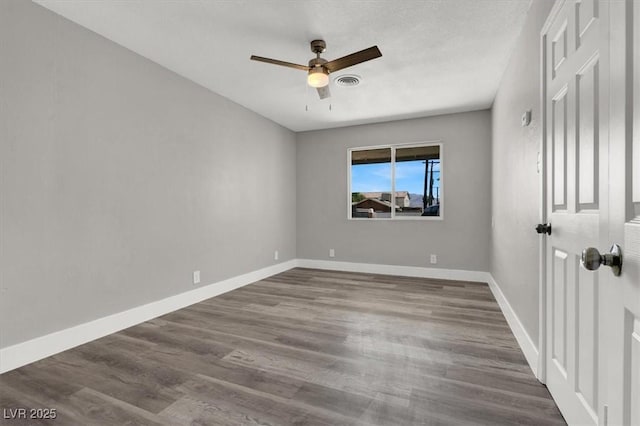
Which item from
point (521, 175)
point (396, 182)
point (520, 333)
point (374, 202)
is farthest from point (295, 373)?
point (396, 182)

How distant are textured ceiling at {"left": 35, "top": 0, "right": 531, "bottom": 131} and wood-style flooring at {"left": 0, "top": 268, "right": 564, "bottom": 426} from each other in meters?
2.52

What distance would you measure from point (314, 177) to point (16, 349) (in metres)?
4.35

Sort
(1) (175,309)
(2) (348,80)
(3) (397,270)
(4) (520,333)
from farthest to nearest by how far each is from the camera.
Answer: (3) (397,270), (2) (348,80), (1) (175,309), (4) (520,333)

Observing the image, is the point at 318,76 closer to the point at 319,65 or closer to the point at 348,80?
the point at 319,65

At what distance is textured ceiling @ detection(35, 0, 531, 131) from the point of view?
7.44ft

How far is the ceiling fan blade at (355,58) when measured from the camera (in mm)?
2332

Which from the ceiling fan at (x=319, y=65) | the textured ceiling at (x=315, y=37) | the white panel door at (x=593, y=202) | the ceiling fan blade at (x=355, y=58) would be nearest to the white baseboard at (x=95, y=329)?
the textured ceiling at (x=315, y=37)

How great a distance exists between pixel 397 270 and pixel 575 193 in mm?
3825

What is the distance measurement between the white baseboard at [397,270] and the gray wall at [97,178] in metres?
1.83

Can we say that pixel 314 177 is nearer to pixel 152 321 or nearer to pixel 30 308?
pixel 152 321

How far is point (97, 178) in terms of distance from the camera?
8.52 feet

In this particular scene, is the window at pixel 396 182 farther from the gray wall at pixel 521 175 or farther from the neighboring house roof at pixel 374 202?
the gray wall at pixel 521 175

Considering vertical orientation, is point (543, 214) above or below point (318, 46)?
below

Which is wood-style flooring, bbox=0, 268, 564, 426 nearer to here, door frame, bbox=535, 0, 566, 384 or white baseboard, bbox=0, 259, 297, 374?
white baseboard, bbox=0, 259, 297, 374
